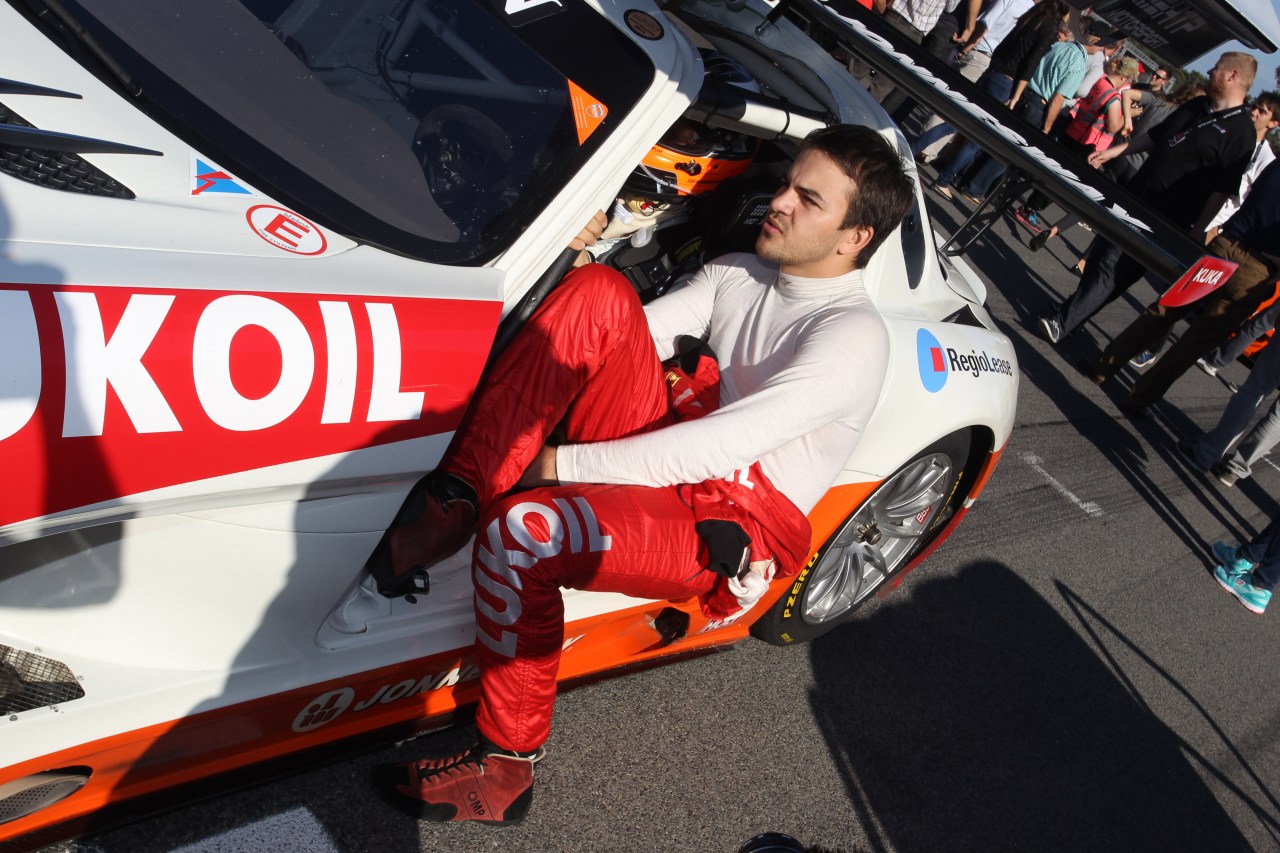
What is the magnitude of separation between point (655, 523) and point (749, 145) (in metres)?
1.51

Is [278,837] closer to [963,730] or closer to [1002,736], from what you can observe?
[963,730]

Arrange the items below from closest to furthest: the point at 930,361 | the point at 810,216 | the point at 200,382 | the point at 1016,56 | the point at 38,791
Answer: the point at 200,382
the point at 38,791
the point at 810,216
the point at 930,361
the point at 1016,56

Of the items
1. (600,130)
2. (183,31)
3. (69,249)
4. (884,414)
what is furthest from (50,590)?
(884,414)

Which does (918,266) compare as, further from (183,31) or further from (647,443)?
(183,31)

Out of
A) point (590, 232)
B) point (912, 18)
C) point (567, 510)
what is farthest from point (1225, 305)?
point (567, 510)

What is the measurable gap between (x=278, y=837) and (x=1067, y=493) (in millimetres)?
3947

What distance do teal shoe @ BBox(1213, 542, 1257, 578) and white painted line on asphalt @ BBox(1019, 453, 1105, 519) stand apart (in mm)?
617

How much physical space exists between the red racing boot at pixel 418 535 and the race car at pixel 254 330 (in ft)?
0.11

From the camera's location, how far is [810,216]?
233cm

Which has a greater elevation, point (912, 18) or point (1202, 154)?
point (1202, 154)

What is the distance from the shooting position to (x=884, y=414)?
8.40ft

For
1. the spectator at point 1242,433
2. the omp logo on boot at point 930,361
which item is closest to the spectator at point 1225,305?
the spectator at point 1242,433

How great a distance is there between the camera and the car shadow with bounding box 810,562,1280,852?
9.02ft

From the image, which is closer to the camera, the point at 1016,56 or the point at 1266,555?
the point at 1266,555
